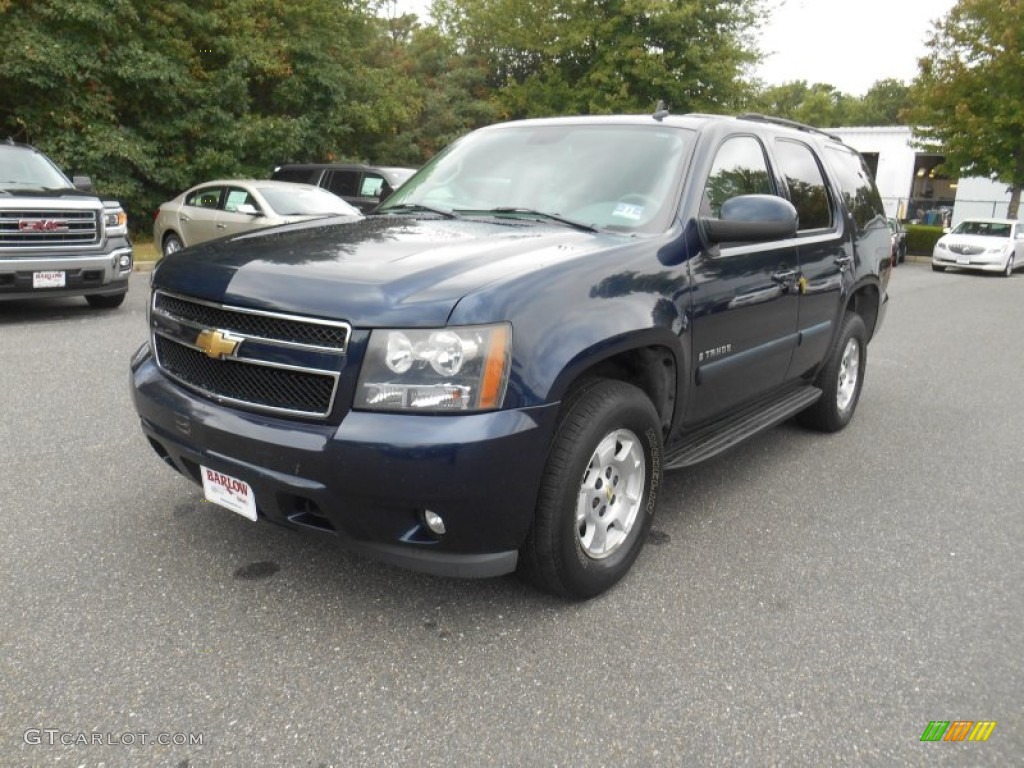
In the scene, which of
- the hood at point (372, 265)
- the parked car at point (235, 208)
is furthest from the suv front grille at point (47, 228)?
the hood at point (372, 265)

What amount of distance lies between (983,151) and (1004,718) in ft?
86.2

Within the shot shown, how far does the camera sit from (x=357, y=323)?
243 cm

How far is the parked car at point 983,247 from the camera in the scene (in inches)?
773

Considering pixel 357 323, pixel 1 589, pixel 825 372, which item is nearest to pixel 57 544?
pixel 1 589

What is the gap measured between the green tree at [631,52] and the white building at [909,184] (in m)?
12.8

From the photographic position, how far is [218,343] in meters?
2.69

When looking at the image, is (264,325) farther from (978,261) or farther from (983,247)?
(983,247)

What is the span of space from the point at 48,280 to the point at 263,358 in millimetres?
6695

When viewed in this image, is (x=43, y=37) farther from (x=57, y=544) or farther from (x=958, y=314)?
(x=958, y=314)

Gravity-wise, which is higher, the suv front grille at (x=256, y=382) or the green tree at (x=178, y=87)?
the green tree at (x=178, y=87)

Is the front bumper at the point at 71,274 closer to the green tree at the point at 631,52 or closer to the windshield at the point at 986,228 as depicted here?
the windshield at the point at 986,228

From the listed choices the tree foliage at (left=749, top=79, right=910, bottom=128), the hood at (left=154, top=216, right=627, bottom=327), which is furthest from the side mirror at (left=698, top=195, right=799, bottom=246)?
the tree foliage at (left=749, top=79, right=910, bottom=128)

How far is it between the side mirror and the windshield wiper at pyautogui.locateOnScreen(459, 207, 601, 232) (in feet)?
1.60

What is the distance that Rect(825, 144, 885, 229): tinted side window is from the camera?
5039 mm
